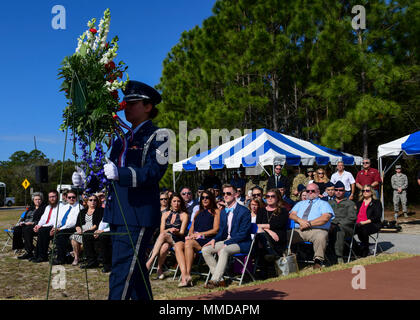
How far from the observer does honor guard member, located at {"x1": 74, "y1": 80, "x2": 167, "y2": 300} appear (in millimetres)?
3203

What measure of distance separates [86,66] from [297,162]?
33.0 ft

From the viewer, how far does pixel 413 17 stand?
1589 centimetres

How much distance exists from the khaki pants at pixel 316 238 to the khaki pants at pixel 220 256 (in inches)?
53.9

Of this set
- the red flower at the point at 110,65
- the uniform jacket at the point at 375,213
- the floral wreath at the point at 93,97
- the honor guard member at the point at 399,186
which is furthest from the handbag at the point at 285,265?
the honor guard member at the point at 399,186

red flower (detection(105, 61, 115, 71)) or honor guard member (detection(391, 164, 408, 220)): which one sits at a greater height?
red flower (detection(105, 61, 115, 71))

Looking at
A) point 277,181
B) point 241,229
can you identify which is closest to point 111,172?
point 241,229

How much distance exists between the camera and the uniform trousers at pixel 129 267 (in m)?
3.20

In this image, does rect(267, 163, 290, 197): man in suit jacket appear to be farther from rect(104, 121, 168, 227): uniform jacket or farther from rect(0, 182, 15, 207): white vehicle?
rect(0, 182, 15, 207): white vehicle

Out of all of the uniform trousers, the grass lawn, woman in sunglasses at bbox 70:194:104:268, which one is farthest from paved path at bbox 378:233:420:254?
the uniform trousers

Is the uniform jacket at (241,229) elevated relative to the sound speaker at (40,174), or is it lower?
lower

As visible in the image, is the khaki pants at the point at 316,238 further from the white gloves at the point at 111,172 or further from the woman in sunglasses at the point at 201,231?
the white gloves at the point at 111,172

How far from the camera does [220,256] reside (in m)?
6.46

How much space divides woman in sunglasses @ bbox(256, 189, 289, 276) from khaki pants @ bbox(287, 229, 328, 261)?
0.79 ft

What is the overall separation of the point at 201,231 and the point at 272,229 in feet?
4.05
